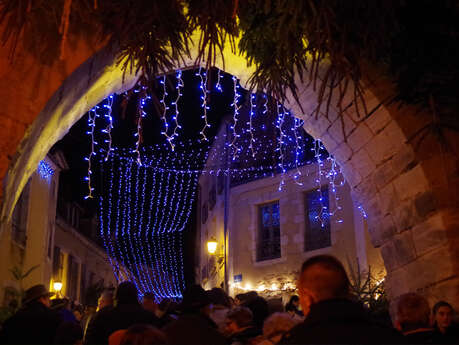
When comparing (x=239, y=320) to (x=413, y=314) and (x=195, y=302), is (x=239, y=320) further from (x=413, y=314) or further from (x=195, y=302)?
(x=413, y=314)

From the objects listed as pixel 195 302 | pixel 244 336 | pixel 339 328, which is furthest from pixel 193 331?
pixel 339 328

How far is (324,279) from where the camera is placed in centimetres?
201

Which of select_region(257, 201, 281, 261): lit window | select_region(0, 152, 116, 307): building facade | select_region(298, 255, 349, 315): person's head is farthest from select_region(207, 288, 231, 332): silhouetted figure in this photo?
select_region(257, 201, 281, 261): lit window

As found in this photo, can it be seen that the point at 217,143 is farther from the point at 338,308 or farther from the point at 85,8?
the point at 338,308

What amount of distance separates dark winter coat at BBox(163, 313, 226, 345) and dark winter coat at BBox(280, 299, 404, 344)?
4.29 ft

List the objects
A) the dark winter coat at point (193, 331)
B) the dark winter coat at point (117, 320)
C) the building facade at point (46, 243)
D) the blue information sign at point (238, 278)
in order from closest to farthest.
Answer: the dark winter coat at point (193, 331) < the dark winter coat at point (117, 320) < the building facade at point (46, 243) < the blue information sign at point (238, 278)

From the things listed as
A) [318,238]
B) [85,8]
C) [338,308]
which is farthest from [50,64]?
[318,238]

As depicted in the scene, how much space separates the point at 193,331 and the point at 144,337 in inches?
48.2

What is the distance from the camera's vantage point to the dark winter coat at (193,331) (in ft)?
10.4

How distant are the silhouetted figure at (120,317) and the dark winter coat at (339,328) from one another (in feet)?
6.63

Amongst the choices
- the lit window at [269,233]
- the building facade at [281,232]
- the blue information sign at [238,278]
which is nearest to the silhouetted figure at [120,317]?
the building facade at [281,232]

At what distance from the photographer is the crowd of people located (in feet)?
6.18

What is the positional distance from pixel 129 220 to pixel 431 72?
14962 mm

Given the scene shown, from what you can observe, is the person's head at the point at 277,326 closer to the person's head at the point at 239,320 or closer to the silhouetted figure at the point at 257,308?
the person's head at the point at 239,320
